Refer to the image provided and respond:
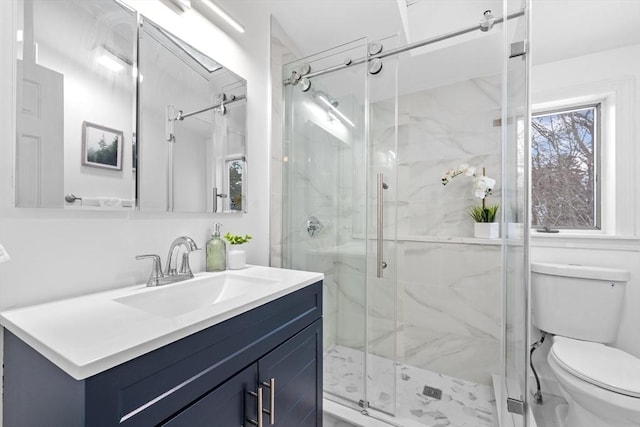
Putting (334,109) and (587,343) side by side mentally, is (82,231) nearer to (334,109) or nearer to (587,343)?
(334,109)

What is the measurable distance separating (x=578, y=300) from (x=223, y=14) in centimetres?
238

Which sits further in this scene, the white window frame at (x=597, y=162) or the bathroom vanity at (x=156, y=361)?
the white window frame at (x=597, y=162)

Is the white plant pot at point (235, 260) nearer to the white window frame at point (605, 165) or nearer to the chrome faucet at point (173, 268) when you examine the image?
the chrome faucet at point (173, 268)

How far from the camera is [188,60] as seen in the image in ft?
3.92

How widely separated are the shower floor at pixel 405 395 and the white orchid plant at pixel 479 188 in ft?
3.69

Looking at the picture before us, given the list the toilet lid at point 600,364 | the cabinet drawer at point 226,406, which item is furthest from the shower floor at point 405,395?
the cabinet drawer at point 226,406

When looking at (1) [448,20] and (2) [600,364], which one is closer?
(2) [600,364]

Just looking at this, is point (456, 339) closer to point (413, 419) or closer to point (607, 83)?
point (413, 419)

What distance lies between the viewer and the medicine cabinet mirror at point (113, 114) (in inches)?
30.4

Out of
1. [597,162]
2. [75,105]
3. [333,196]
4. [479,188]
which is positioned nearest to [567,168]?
[597,162]

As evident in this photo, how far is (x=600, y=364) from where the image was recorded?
1294 mm

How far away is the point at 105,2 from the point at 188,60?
311 mm

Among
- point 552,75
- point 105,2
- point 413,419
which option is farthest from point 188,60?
point 552,75

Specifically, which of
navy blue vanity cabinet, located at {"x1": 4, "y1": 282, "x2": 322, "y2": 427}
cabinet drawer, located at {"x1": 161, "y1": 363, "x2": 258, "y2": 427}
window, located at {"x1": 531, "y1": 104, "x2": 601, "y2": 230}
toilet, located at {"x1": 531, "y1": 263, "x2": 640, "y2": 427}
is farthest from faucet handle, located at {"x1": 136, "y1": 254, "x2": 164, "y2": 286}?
window, located at {"x1": 531, "y1": 104, "x2": 601, "y2": 230}
